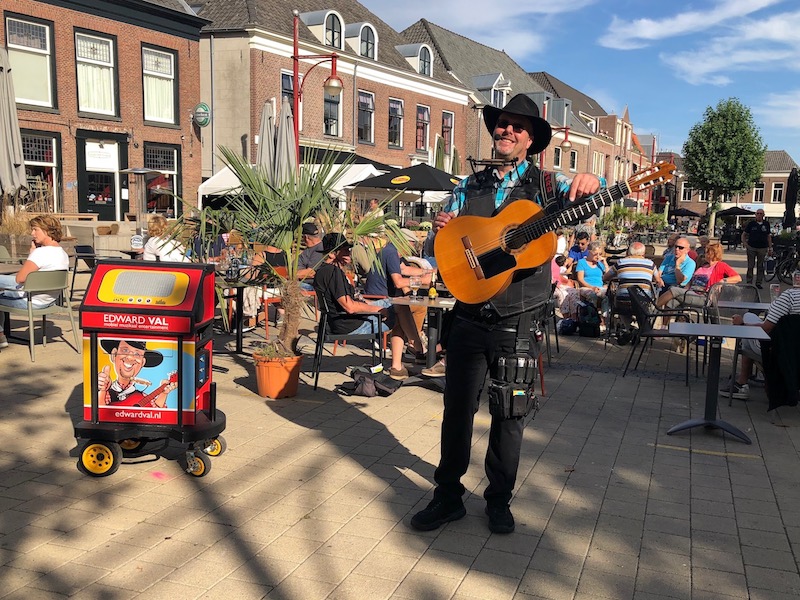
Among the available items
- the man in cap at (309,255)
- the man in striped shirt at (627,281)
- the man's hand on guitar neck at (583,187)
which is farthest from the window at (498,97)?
the man's hand on guitar neck at (583,187)

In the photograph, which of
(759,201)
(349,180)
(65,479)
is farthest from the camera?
(759,201)

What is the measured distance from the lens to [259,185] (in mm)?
5969

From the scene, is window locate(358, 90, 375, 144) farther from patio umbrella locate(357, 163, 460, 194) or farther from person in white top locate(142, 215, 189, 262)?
person in white top locate(142, 215, 189, 262)

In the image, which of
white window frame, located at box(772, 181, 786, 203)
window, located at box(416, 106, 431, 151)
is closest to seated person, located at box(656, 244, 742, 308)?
window, located at box(416, 106, 431, 151)

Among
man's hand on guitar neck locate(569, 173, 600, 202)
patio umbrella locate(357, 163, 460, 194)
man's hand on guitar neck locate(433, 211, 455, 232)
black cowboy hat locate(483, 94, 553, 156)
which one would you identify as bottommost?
man's hand on guitar neck locate(433, 211, 455, 232)

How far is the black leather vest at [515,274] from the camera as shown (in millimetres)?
3451

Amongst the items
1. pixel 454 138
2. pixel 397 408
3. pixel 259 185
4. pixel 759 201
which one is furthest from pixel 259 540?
pixel 759 201

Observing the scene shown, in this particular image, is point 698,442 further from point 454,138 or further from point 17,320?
point 454,138

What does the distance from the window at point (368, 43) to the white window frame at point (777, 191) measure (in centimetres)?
5742

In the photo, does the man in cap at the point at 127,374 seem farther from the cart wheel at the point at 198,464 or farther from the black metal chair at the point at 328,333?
the black metal chair at the point at 328,333

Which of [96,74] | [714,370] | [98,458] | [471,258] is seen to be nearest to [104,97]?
[96,74]

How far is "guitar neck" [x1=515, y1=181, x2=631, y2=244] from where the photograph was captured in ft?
10.2

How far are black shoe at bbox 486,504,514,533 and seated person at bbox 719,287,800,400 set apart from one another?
10.8 ft

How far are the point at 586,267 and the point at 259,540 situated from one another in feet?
25.9
